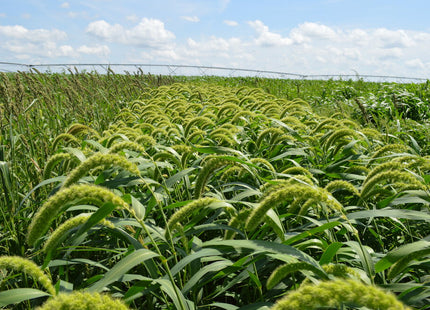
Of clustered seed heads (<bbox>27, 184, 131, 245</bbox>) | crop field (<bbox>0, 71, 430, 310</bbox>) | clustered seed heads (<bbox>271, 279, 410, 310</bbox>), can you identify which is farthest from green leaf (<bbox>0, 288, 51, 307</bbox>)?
clustered seed heads (<bbox>271, 279, 410, 310</bbox>)

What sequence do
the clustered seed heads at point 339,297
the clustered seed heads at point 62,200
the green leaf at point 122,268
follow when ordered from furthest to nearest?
the green leaf at point 122,268 < the clustered seed heads at point 62,200 < the clustered seed heads at point 339,297

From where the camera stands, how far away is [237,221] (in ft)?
5.27

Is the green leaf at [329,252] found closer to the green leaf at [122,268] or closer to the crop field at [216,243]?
the crop field at [216,243]

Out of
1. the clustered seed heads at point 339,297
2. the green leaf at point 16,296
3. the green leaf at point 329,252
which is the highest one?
the clustered seed heads at point 339,297

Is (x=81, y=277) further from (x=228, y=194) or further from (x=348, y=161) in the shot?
(x=348, y=161)

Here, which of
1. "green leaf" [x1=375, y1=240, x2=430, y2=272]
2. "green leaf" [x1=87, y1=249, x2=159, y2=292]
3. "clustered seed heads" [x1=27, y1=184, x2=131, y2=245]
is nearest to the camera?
"clustered seed heads" [x1=27, y1=184, x2=131, y2=245]

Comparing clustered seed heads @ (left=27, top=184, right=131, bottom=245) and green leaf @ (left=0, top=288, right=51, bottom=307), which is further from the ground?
clustered seed heads @ (left=27, top=184, right=131, bottom=245)

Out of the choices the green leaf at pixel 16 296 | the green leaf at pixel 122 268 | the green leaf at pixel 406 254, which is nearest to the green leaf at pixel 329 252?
the green leaf at pixel 406 254

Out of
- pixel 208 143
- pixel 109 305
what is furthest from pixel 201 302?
pixel 208 143

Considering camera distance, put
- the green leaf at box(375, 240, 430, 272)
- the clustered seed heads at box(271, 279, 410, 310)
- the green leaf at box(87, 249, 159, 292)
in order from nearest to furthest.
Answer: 1. the clustered seed heads at box(271, 279, 410, 310)
2. the green leaf at box(87, 249, 159, 292)
3. the green leaf at box(375, 240, 430, 272)

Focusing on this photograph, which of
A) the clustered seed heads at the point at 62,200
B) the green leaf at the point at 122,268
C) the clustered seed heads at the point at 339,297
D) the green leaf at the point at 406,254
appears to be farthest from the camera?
the green leaf at the point at 406,254

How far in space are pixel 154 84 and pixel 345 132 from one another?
35.6ft

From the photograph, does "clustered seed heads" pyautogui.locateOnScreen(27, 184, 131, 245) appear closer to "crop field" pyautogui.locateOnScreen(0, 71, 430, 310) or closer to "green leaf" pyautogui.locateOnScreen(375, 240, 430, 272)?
"crop field" pyautogui.locateOnScreen(0, 71, 430, 310)

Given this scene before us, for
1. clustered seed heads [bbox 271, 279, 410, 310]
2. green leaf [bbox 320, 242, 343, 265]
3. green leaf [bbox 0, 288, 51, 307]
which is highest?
clustered seed heads [bbox 271, 279, 410, 310]
